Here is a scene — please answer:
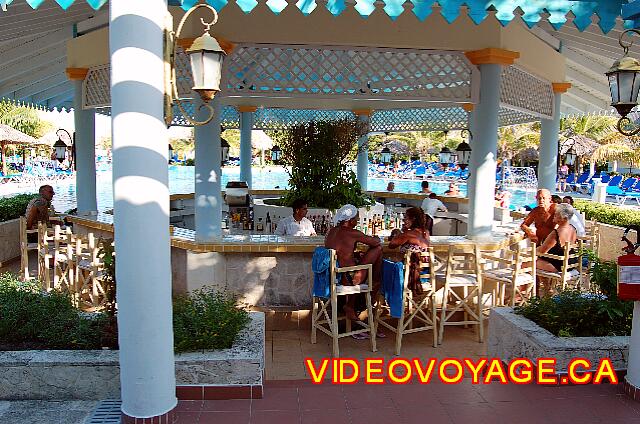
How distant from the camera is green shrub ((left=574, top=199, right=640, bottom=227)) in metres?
9.34

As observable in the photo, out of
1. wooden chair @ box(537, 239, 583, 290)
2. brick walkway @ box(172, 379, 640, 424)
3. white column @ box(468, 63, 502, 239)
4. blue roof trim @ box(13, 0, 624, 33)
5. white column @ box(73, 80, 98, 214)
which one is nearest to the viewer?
brick walkway @ box(172, 379, 640, 424)

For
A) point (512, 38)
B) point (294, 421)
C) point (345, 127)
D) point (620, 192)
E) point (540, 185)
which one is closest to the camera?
point (294, 421)

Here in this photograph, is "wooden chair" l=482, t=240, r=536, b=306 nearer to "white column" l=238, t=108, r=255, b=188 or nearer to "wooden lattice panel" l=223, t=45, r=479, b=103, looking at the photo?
"wooden lattice panel" l=223, t=45, r=479, b=103

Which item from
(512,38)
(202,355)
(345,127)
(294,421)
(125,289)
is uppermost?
(512,38)

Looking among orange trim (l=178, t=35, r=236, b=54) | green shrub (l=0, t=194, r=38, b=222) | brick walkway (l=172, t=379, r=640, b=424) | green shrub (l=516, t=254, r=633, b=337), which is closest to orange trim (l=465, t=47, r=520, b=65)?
orange trim (l=178, t=35, r=236, b=54)

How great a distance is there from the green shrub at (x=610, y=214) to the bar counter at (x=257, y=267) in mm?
4888

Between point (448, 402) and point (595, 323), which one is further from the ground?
point (595, 323)

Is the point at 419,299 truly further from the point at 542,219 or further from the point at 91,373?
the point at 91,373

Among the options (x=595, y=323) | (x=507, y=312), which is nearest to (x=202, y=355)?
(x=507, y=312)

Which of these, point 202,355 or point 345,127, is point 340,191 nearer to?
point 345,127

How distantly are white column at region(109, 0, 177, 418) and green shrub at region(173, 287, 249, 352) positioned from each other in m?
0.45

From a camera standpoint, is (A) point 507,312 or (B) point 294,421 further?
(A) point 507,312

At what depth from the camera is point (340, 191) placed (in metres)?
8.33

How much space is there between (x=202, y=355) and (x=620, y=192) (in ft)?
68.2
